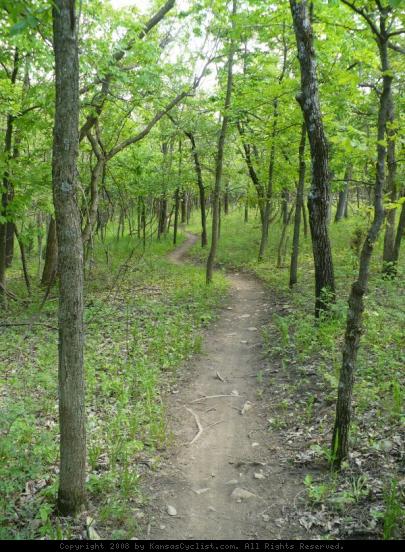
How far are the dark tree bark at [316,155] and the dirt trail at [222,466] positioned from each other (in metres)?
2.37

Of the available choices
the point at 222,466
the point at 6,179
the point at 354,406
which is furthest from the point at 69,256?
the point at 6,179

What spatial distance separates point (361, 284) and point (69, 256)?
9.40 feet

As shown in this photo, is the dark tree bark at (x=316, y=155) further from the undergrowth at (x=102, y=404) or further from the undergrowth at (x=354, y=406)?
the undergrowth at (x=102, y=404)

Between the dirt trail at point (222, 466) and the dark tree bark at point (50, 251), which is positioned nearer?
the dirt trail at point (222, 466)

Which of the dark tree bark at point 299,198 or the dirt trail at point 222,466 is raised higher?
the dark tree bark at point 299,198

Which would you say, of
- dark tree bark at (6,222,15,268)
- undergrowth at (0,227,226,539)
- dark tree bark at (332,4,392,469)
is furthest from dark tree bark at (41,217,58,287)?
dark tree bark at (332,4,392,469)

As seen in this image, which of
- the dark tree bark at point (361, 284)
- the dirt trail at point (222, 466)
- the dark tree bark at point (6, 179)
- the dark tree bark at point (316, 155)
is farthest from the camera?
the dark tree bark at point (6, 179)

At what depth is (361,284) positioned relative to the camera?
4.14 metres

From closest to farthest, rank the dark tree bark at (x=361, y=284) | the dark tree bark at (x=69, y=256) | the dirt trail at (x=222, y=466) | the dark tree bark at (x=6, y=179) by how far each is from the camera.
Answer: the dark tree bark at (x=69, y=256) < the dark tree bark at (x=361, y=284) < the dirt trail at (x=222, y=466) < the dark tree bark at (x=6, y=179)

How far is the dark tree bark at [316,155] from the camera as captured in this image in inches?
316

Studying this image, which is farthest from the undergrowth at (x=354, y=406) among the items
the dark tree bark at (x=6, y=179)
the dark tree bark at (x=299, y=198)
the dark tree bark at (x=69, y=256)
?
the dark tree bark at (x=6, y=179)

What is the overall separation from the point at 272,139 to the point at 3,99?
28.2ft

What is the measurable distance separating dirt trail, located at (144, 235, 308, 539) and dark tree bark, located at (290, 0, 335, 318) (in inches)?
93.3

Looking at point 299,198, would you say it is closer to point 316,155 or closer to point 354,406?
point 316,155
